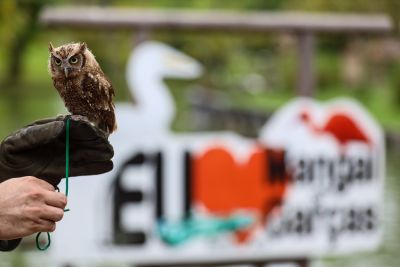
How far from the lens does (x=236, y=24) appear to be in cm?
634

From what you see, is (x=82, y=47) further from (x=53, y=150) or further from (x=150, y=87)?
(x=150, y=87)

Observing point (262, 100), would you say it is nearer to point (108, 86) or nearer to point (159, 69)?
point (159, 69)

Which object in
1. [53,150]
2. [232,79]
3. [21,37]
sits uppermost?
[232,79]

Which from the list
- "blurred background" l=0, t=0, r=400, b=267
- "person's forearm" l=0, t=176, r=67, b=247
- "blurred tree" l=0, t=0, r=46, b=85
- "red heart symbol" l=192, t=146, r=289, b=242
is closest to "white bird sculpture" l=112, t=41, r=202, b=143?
"red heart symbol" l=192, t=146, r=289, b=242

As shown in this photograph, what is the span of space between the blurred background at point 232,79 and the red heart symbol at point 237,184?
4027 mm

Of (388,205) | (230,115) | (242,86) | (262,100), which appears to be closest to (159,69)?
(388,205)

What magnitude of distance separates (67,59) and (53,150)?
187 mm

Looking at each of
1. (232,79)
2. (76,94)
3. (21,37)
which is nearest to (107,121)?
(76,94)

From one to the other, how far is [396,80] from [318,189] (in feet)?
45.4

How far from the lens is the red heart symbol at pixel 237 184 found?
6133 mm

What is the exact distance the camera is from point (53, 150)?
6.51 ft

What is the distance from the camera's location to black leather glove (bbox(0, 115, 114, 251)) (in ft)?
6.31

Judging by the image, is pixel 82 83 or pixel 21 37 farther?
pixel 21 37

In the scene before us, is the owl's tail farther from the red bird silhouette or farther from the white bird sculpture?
the red bird silhouette
